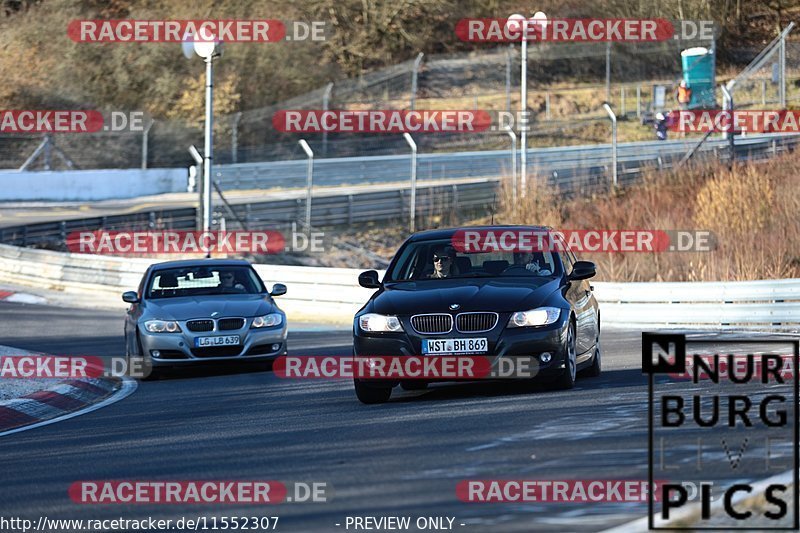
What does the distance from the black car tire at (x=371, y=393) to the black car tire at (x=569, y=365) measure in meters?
1.46

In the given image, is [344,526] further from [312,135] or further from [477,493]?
[312,135]

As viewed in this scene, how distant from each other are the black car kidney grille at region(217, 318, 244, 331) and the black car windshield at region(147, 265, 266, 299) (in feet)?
3.53

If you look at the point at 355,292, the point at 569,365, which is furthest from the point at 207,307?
the point at 355,292

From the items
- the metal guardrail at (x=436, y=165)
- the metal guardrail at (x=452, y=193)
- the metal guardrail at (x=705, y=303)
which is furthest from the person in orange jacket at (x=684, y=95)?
the metal guardrail at (x=705, y=303)

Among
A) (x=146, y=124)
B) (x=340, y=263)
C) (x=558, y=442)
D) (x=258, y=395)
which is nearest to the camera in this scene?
(x=558, y=442)

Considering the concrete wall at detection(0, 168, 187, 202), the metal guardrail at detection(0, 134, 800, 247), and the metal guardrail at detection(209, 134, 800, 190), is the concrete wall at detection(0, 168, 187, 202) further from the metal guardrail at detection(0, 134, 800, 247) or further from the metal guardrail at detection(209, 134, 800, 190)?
the metal guardrail at detection(0, 134, 800, 247)

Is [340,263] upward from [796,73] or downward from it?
downward

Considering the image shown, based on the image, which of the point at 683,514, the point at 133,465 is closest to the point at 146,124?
the point at 133,465

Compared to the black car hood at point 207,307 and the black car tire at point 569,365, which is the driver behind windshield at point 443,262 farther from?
the black car hood at point 207,307

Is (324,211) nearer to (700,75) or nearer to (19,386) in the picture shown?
(700,75)

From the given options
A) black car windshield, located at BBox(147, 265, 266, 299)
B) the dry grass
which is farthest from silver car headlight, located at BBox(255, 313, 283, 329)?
the dry grass

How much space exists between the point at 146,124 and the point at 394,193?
12.9 meters

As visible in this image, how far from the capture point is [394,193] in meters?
41.4

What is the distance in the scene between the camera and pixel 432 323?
11906 mm
